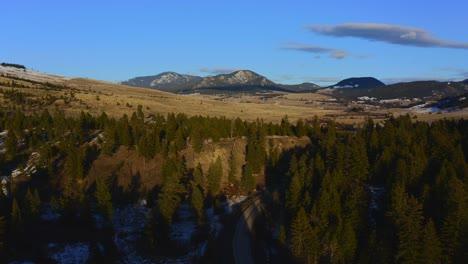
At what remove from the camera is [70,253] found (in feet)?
193

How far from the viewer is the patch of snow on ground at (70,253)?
56487 mm

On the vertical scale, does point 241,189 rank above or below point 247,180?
below

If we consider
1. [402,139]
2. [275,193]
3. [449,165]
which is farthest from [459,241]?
[402,139]

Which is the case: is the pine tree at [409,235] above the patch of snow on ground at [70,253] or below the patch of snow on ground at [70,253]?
above

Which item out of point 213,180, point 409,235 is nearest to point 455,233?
point 409,235

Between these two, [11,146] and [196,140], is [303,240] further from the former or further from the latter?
[11,146]

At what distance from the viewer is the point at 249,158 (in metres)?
101

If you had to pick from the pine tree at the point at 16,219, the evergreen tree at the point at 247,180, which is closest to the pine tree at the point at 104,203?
the pine tree at the point at 16,219

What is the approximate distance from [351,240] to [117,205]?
42599mm

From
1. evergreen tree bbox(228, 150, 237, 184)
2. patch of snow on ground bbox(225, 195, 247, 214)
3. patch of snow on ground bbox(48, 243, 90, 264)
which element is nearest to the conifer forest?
evergreen tree bbox(228, 150, 237, 184)

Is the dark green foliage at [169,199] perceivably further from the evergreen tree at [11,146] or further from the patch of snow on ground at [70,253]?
the evergreen tree at [11,146]

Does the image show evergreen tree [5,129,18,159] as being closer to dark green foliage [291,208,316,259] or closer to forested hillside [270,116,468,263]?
forested hillside [270,116,468,263]

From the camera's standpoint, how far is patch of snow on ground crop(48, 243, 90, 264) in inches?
2224

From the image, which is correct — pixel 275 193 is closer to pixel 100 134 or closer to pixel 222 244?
pixel 222 244
